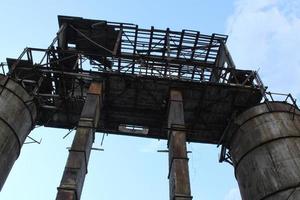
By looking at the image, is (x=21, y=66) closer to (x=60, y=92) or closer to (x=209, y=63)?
(x=60, y=92)

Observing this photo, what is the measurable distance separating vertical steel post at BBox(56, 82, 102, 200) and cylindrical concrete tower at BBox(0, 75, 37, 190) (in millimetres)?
3416

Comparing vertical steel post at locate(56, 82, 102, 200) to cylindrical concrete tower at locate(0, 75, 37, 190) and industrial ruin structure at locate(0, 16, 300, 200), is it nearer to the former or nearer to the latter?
industrial ruin structure at locate(0, 16, 300, 200)

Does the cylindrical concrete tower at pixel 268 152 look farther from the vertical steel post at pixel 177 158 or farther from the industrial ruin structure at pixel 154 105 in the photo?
the vertical steel post at pixel 177 158

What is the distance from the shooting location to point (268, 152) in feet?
51.3

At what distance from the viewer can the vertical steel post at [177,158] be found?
1272 centimetres

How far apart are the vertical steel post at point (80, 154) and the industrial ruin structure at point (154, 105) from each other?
0.12 ft

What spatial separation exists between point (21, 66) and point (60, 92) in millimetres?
2869

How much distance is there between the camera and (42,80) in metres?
19.5

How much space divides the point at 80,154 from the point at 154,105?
23.2 ft

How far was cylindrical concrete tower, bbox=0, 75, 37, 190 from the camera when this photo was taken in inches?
625

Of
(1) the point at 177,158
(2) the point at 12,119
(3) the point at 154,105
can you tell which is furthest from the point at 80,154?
(3) the point at 154,105

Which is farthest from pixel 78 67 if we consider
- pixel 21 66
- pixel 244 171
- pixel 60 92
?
pixel 244 171

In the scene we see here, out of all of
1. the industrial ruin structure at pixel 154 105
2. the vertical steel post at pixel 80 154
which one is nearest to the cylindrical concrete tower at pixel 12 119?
the industrial ruin structure at pixel 154 105

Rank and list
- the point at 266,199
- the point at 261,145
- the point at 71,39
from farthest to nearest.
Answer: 1. the point at 71,39
2. the point at 261,145
3. the point at 266,199
